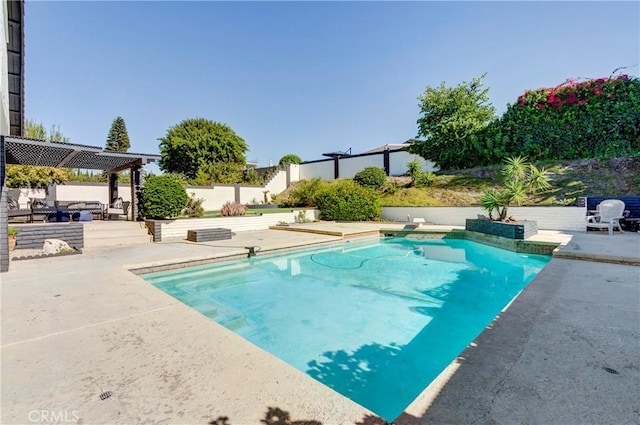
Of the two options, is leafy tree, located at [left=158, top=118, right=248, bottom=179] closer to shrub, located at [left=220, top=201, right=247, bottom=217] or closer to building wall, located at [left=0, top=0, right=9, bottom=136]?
shrub, located at [left=220, top=201, right=247, bottom=217]

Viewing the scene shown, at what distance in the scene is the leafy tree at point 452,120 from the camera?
49.8ft

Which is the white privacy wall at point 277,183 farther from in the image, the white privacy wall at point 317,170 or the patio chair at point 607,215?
the patio chair at point 607,215

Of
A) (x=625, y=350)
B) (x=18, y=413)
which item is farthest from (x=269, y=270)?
(x=625, y=350)

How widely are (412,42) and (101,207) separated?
44.5 feet

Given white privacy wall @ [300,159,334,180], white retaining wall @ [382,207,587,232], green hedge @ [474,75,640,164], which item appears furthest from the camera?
white privacy wall @ [300,159,334,180]

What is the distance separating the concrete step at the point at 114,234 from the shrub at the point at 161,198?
2.12 ft

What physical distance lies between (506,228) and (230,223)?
8.84m

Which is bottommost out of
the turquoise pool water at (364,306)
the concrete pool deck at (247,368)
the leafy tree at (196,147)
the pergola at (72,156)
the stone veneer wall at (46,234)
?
the turquoise pool water at (364,306)

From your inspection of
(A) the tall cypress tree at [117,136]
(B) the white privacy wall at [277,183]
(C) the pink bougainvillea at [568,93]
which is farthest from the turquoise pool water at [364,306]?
(A) the tall cypress tree at [117,136]

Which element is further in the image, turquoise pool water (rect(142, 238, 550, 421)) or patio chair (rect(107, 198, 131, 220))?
patio chair (rect(107, 198, 131, 220))

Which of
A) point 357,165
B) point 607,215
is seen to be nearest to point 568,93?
point 607,215

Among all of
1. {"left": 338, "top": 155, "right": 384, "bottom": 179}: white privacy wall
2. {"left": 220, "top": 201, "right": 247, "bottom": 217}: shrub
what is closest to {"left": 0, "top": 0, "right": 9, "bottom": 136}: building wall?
{"left": 220, "top": 201, "right": 247, "bottom": 217}: shrub

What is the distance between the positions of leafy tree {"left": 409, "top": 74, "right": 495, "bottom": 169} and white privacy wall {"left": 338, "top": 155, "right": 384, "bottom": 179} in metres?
2.46

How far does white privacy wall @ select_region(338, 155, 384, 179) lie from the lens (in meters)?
19.0
